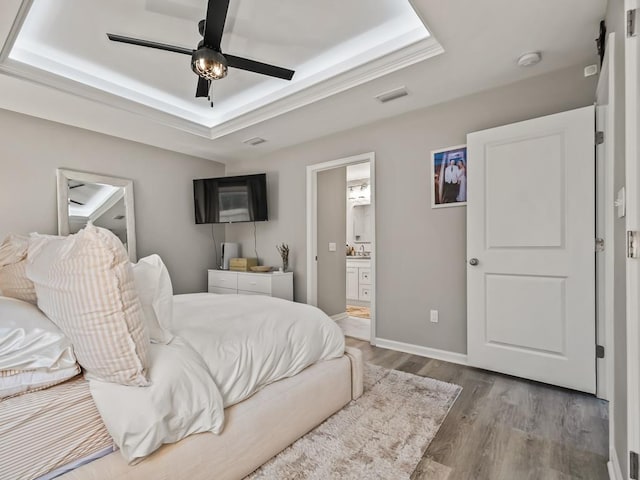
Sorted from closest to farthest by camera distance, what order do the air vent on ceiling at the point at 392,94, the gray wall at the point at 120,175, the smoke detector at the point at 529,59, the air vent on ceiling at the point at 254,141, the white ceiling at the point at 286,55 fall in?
the white ceiling at the point at 286,55 < the smoke detector at the point at 529,59 < the air vent on ceiling at the point at 392,94 < the gray wall at the point at 120,175 < the air vent on ceiling at the point at 254,141

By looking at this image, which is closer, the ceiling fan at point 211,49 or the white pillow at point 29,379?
the white pillow at point 29,379

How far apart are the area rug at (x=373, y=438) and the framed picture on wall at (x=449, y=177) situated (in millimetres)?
1598

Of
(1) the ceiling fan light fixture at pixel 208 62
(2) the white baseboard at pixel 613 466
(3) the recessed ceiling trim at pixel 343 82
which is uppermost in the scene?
(3) the recessed ceiling trim at pixel 343 82

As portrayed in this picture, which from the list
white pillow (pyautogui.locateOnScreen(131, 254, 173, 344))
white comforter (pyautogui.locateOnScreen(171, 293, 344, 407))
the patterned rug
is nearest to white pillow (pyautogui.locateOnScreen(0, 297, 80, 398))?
white pillow (pyautogui.locateOnScreen(131, 254, 173, 344))

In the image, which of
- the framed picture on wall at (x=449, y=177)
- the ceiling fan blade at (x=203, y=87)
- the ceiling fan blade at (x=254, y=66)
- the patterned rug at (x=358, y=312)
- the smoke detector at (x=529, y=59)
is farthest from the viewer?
the patterned rug at (x=358, y=312)

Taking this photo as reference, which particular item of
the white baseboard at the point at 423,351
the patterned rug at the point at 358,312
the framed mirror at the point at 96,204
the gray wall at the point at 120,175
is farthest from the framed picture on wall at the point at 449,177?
the framed mirror at the point at 96,204

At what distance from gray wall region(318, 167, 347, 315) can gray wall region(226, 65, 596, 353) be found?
74 centimetres

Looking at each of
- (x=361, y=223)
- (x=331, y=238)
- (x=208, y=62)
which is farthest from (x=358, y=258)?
(x=208, y=62)

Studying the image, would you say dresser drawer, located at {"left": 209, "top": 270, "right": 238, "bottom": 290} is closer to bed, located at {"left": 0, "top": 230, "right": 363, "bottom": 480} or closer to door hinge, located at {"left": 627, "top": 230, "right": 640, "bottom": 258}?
bed, located at {"left": 0, "top": 230, "right": 363, "bottom": 480}

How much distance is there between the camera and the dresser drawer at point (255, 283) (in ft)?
13.2

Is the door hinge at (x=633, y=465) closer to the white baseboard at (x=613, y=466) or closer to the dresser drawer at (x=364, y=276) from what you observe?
the white baseboard at (x=613, y=466)

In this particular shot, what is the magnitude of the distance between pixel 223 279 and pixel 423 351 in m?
Result: 2.80

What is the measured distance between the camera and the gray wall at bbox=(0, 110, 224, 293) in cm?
315

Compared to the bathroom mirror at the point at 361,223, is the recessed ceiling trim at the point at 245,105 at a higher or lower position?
higher
